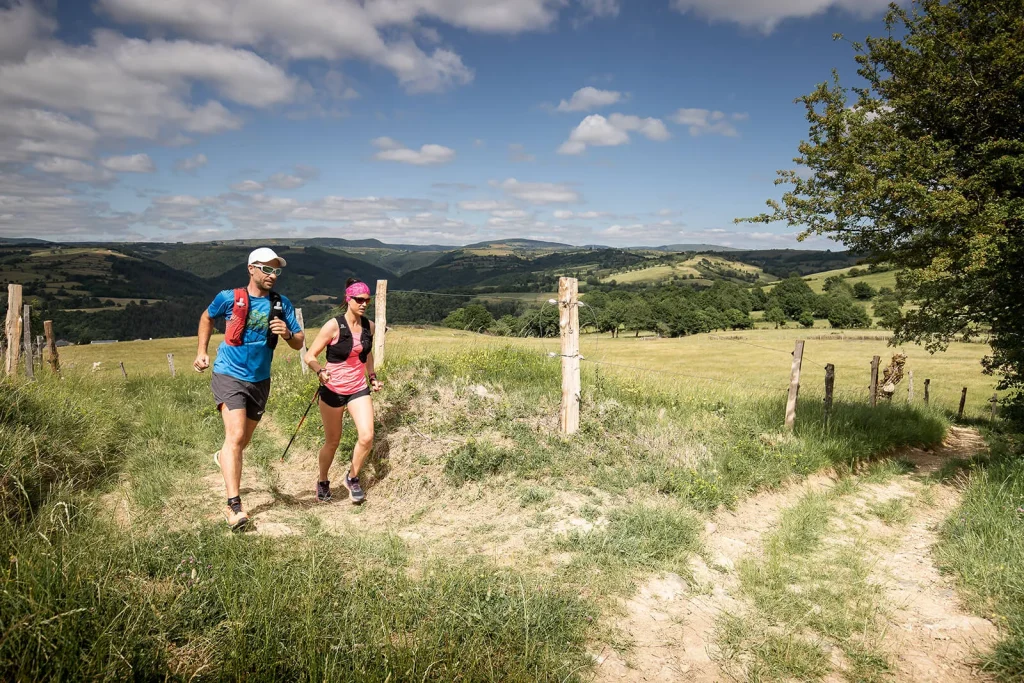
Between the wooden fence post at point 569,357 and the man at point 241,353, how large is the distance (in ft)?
11.8

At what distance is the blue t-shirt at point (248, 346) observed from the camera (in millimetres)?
4629

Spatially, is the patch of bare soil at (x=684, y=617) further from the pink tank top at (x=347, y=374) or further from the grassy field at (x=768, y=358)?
the grassy field at (x=768, y=358)

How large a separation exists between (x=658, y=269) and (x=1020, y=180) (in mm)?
175760

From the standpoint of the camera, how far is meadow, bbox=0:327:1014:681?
2666mm

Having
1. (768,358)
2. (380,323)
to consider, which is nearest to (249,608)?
(380,323)

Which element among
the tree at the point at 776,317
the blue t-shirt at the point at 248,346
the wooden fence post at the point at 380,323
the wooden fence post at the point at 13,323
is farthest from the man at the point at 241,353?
the tree at the point at 776,317

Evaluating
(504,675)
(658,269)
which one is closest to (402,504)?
(504,675)

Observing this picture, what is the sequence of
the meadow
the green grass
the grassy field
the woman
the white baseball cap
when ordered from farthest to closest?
the grassy field, the woman, the white baseball cap, the green grass, the meadow

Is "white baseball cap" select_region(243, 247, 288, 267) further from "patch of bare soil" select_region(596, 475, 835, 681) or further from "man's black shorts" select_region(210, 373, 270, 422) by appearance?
"patch of bare soil" select_region(596, 475, 835, 681)

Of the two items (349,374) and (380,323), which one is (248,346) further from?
(380,323)

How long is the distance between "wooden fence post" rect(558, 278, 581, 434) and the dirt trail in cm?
225

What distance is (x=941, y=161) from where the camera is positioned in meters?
7.39

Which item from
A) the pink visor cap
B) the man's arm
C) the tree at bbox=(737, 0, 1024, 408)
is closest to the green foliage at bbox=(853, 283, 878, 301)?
the tree at bbox=(737, 0, 1024, 408)

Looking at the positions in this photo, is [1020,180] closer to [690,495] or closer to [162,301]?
[690,495]
